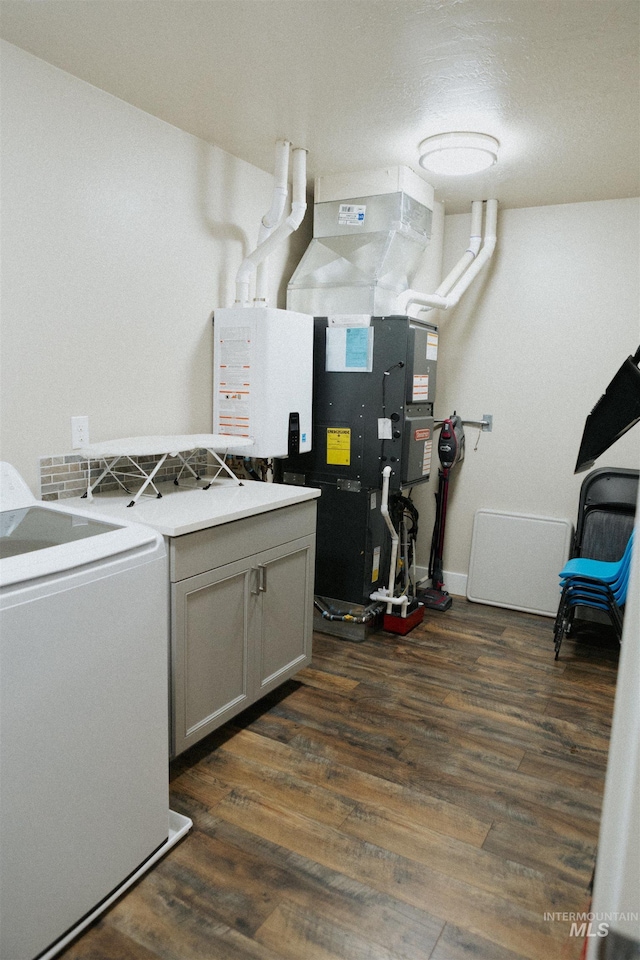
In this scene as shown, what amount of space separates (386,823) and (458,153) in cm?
282

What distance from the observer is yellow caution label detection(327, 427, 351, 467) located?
11.3 feet

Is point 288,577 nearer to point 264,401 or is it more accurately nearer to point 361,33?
point 264,401

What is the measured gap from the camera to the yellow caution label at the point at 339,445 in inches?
136

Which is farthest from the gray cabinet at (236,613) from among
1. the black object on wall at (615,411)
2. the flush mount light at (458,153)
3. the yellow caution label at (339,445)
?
the flush mount light at (458,153)

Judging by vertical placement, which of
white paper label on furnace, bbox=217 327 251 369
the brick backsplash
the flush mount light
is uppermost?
the flush mount light

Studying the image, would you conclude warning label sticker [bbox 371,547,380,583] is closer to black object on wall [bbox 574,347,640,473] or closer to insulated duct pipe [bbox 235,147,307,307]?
insulated duct pipe [bbox 235,147,307,307]

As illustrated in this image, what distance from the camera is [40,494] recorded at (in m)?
2.30

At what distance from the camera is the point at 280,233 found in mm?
3035

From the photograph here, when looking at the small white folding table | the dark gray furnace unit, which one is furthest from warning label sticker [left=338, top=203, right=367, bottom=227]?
the small white folding table

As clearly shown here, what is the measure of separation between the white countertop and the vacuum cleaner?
61.9 inches

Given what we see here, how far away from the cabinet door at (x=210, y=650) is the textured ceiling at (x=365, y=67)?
179 cm

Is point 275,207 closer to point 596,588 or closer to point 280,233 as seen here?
point 280,233

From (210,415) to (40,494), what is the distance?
3.43 ft

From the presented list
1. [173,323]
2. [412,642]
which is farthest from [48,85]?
[412,642]
